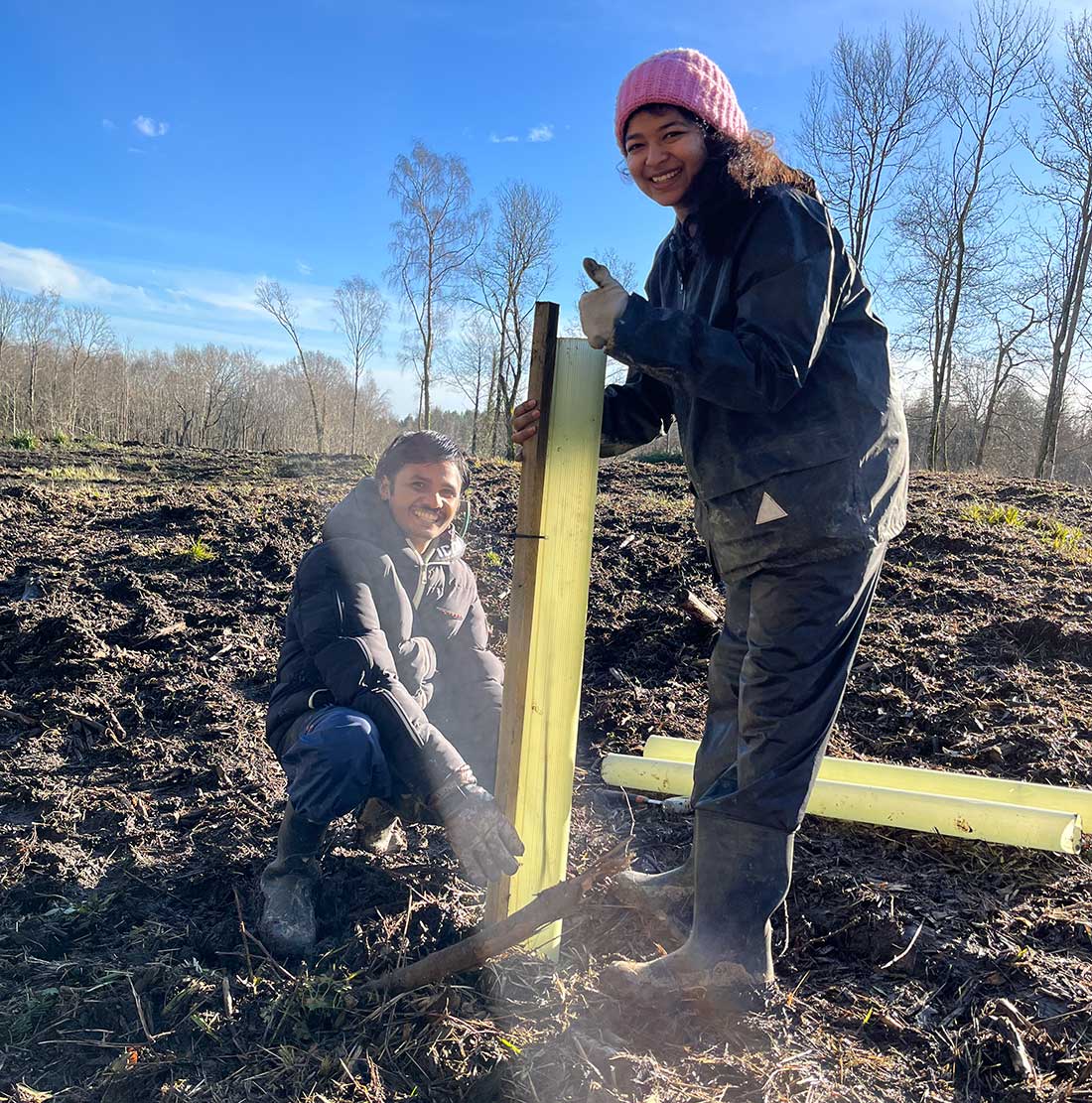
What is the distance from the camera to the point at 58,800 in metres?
2.89

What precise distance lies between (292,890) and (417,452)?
4.17 ft

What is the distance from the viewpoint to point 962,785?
270 cm

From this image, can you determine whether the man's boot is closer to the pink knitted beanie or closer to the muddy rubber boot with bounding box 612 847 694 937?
the muddy rubber boot with bounding box 612 847 694 937

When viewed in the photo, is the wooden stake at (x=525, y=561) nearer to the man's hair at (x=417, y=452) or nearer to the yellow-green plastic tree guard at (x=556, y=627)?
the yellow-green plastic tree guard at (x=556, y=627)

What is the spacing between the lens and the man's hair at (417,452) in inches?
94.1

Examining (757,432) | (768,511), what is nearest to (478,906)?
(768,511)

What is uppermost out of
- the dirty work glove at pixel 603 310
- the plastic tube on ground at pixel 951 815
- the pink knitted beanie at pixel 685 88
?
the pink knitted beanie at pixel 685 88

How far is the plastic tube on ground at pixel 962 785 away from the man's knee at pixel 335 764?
1462mm

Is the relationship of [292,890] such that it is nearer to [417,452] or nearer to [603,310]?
[417,452]

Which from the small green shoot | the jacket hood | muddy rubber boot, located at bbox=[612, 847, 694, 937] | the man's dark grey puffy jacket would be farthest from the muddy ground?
the jacket hood

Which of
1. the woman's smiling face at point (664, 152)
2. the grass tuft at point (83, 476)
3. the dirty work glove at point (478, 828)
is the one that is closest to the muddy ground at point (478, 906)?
the dirty work glove at point (478, 828)

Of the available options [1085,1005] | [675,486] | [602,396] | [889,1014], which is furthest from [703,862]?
[675,486]

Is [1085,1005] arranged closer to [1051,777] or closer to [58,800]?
[1051,777]

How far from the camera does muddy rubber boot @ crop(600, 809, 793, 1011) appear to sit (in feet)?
5.98
